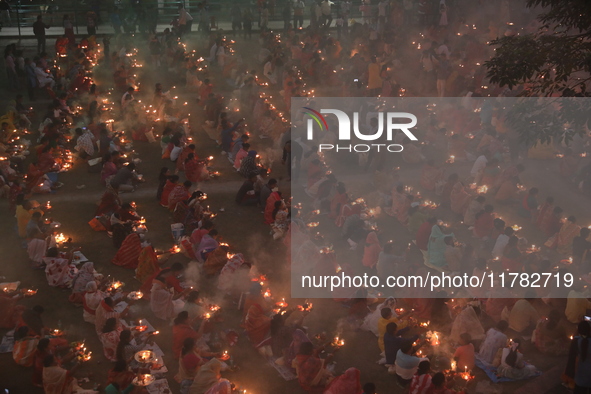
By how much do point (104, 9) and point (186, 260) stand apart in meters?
18.3

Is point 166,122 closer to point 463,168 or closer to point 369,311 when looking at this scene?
point 463,168

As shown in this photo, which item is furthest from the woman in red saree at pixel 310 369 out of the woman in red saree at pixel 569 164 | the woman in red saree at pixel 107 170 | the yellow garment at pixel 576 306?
the woman in red saree at pixel 569 164

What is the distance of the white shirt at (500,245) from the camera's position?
42.2ft

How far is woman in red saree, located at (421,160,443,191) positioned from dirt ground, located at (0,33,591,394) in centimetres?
90

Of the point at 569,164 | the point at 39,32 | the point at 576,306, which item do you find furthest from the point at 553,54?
the point at 39,32

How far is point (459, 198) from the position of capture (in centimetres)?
1491

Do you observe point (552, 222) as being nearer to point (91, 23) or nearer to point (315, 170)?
point (315, 170)

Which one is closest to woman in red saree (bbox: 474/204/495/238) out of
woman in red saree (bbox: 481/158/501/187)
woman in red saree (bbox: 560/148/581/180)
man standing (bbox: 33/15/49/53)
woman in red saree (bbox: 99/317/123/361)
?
woman in red saree (bbox: 481/158/501/187)

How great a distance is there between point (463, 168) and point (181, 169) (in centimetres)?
743

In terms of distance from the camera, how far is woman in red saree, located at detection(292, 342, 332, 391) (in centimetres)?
959

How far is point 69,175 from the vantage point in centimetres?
1662

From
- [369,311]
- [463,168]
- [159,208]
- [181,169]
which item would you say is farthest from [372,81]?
[369,311]

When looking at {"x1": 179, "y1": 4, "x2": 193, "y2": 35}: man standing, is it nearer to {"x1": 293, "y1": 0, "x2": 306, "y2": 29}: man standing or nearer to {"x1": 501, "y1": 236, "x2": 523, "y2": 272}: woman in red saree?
{"x1": 293, "y1": 0, "x2": 306, "y2": 29}: man standing

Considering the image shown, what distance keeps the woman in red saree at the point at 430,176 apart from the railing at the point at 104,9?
1507 centimetres
